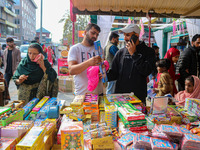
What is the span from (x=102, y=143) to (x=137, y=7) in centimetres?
306

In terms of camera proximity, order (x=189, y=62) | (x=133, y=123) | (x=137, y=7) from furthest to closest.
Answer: (x=189, y=62) → (x=137, y=7) → (x=133, y=123)

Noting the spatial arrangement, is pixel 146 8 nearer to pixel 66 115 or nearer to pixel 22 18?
pixel 66 115

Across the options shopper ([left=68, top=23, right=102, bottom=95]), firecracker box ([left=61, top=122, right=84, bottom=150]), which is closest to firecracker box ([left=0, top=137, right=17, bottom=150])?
firecracker box ([left=61, top=122, right=84, bottom=150])

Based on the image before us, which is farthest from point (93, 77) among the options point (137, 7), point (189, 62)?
point (189, 62)

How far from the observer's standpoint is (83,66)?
194 cm

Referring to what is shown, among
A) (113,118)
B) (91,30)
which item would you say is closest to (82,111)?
(113,118)

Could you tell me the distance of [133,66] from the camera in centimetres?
226

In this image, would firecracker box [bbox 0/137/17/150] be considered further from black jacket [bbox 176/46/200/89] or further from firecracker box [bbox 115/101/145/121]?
black jacket [bbox 176/46/200/89]

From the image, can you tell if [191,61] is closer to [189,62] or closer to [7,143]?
[189,62]

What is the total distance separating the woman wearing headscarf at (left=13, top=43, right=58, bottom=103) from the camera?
2.49 m

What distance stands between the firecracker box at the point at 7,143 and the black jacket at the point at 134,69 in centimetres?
146

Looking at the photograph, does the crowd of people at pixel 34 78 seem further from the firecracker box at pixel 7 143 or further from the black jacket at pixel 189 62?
the black jacket at pixel 189 62

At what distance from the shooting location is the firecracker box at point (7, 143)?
40.1 inches

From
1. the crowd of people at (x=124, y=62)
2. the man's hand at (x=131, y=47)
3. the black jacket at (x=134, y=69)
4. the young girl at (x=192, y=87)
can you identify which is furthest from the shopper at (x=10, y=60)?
the young girl at (x=192, y=87)
